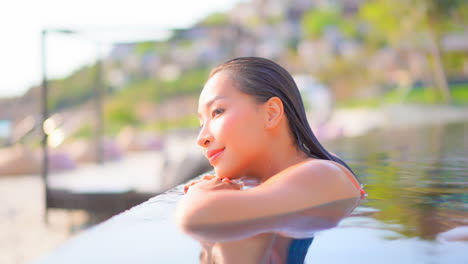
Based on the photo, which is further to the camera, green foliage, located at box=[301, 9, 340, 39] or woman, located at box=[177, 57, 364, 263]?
green foliage, located at box=[301, 9, 340, 39]

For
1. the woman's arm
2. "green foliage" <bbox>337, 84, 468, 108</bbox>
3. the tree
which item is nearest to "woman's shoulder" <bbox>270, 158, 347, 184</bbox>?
the woman's arm

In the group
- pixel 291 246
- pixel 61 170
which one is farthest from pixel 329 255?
pixel 61 170

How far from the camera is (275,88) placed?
108 centimetres

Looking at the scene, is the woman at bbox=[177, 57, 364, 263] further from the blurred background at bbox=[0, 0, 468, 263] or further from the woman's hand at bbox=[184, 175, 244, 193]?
the blurred background at bbox=[0, 0, 468, 263]

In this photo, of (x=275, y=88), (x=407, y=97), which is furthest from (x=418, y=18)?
(x=275, y=88)

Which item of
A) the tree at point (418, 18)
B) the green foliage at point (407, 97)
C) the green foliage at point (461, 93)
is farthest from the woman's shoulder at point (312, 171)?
the green foliage at point (461, 93)

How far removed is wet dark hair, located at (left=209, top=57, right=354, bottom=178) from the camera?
106 cm

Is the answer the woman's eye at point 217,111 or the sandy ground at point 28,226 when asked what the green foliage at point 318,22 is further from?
the woman's eye at point 217,111

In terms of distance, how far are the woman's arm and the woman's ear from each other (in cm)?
14

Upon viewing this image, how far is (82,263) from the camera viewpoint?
579 mm

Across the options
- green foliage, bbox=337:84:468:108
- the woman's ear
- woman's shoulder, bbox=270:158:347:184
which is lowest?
green foliage, bbox=337:84:468:108

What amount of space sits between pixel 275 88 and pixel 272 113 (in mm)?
60

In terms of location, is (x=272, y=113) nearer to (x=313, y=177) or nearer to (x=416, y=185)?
(x=313, y=177)

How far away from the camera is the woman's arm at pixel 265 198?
0.81m
